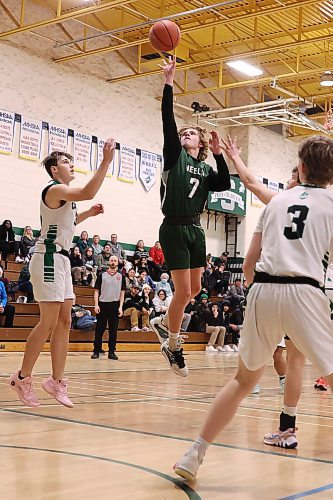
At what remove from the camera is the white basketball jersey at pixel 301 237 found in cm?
304

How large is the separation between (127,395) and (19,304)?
318 inches

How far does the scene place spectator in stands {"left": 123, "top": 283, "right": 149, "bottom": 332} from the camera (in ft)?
51.9

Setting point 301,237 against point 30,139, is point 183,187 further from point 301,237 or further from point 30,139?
point 30,139

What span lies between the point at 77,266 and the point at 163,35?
11280 mm

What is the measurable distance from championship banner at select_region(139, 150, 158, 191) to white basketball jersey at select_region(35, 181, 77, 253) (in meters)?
15.9

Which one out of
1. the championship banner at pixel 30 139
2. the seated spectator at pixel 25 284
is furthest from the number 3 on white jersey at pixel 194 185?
the championship banner at pixel 30 139

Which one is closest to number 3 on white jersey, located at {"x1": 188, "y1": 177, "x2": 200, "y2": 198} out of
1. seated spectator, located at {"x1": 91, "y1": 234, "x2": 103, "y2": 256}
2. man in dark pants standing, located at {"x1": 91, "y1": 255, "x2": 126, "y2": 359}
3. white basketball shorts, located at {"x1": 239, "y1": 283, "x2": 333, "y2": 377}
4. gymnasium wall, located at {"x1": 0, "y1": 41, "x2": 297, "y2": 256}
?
white basketball shorts, located at {"x1": 239, "y1": 283, "x2": 333, "y2": 377}

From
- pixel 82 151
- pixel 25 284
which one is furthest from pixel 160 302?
pixel 82 151

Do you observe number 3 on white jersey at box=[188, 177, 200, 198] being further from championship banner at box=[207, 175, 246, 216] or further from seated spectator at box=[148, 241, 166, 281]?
championship banner at box=[207, 175, 246, 216]

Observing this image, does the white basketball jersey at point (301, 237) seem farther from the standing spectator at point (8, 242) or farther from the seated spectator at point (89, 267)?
the seated spectator at point (89, 267)

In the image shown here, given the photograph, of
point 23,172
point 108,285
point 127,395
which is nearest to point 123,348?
point 108,285

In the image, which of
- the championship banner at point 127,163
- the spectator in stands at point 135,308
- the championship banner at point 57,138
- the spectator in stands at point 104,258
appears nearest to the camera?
the spectator in stands at point 135,308

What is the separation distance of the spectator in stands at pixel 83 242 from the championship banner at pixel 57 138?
2.48m

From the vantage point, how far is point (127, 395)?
6539 millimetres
